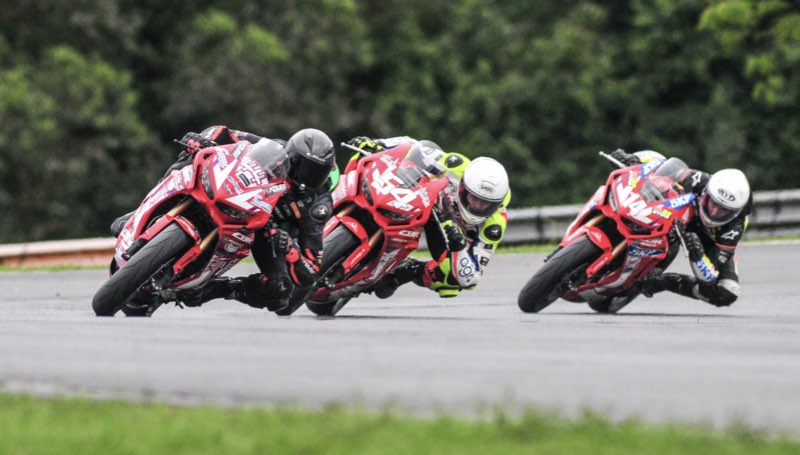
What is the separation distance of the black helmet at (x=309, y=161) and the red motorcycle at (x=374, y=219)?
712mm

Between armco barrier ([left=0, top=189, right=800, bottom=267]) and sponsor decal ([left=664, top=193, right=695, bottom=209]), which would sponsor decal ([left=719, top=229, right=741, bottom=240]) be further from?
armco barrier ([left=0, top=189, right=800, bottom=267])

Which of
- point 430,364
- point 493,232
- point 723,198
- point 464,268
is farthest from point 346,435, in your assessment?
point 723,198

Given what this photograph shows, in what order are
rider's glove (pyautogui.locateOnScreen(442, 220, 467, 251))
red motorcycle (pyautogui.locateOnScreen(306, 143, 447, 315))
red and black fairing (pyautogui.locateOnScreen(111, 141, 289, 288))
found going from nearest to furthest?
red and black fairing (pyautogui.locateOnScreen(111, 141, 289, 288)), red motorcycle (pyautogui.locateOnScreen(306, 143, 447, 315)), rider's glove (pyautogui.locateOnScreen(442, 220, 467, 251))

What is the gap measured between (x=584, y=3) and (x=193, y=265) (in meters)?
32.3

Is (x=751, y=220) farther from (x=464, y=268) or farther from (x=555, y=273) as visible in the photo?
(x=555, y=273)

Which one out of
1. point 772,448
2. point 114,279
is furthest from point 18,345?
point 772,448

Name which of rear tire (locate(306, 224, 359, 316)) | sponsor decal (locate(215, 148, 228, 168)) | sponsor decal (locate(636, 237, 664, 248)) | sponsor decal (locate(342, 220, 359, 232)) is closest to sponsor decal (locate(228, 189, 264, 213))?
sponsor decal (locate(215, 148, 228, 168))

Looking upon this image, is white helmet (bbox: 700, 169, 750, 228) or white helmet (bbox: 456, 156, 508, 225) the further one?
white helmet (bbox: 700, 169, 750, 228)

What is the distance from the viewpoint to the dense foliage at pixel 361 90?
36562 mm

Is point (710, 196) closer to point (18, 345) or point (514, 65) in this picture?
point (18, 345)

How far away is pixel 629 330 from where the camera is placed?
9.22 metres

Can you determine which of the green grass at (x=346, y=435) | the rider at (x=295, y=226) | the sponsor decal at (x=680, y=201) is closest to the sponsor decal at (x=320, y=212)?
the rider at (x=295, y=226)

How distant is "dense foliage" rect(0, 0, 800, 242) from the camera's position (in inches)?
1439

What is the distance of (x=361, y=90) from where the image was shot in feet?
140
